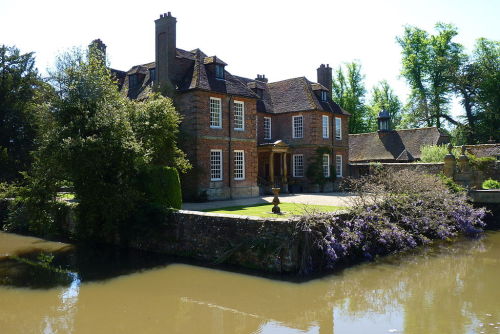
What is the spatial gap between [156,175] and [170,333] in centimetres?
843

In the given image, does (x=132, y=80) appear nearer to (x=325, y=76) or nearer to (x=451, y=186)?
(x=325, y=76)

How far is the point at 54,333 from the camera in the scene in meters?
7.42

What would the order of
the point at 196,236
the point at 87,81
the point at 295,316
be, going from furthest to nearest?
the point at 87,81 < the point at 196,236 < the point at 295,316

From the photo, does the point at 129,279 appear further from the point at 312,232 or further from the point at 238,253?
the point at 312,232

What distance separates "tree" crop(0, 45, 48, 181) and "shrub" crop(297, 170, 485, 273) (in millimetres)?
21813

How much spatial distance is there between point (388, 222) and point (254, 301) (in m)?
6.75

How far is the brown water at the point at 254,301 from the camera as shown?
7.65 m

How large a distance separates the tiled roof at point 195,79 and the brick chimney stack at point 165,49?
1.22 ft

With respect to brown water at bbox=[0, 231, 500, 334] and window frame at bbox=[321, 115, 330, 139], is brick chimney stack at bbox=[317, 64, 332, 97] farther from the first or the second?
brown water at bbox=[0, 231, 500, 334]

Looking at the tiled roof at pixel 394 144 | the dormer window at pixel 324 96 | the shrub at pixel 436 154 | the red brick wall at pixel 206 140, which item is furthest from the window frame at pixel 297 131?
the tiled roof at pixel 394 144

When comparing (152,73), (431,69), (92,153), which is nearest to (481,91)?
(431,69)

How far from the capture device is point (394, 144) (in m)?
37.2

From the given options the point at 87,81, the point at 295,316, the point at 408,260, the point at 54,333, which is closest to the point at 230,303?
the point at 295,316

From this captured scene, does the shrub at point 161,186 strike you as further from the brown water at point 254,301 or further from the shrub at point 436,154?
the shrub at point 436,154
